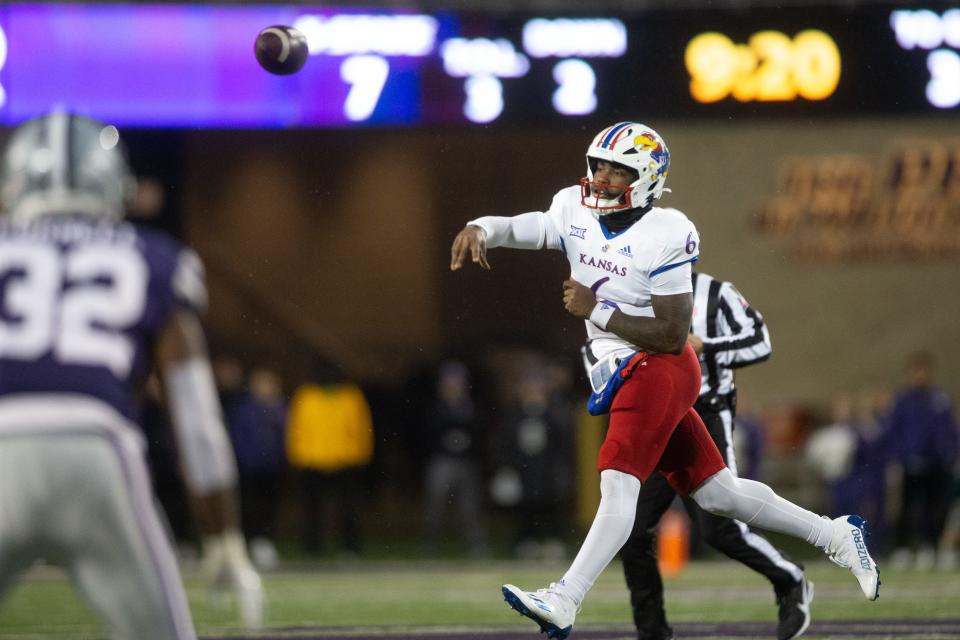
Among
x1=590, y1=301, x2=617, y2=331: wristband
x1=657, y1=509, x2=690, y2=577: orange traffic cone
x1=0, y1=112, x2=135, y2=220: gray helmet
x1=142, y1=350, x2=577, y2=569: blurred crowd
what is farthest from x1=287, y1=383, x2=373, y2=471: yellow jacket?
x1=0, y1=112, x2=135, y2=220: gray helmet

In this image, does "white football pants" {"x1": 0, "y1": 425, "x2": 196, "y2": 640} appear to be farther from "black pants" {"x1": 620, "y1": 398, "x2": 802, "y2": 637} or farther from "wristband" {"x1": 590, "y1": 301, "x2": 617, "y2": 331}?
"black pants" {"x1": 620, "y1": 398, "x2": 802, "y2": 637}

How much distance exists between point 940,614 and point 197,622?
135 inches

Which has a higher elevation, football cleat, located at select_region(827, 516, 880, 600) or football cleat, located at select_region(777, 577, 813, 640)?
football cleat, located at select_region(827, 516, 880, 600)

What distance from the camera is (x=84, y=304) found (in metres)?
3.01

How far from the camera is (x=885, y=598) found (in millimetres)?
8062

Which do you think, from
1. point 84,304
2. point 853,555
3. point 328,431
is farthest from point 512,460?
point 84,304

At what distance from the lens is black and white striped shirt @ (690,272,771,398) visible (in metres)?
5.84

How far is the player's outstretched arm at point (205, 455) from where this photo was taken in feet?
9.84

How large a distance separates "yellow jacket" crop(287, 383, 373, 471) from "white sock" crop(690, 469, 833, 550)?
6964mm

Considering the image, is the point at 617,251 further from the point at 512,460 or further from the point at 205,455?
the point at 512,460

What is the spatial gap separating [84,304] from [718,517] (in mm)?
3308

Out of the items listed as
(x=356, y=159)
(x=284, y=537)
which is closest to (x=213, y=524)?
(x=284, y=537)

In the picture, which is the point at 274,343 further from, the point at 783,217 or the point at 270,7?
the point at 270,7

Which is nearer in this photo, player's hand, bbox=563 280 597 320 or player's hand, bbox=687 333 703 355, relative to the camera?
player's hand, bbox=563 280 597 320
